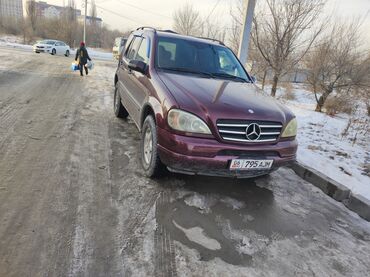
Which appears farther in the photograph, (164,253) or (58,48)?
(58,48)

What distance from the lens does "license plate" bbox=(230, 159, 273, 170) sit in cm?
349

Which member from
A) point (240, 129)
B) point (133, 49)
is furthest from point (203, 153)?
point (133, 49)

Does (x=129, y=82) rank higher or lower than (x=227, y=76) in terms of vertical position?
lower

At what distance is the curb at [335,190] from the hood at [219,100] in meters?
1.26

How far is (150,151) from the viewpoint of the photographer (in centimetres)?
409

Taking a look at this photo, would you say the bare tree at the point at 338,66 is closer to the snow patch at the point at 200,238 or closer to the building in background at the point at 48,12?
the snow patch at the point at 200,238

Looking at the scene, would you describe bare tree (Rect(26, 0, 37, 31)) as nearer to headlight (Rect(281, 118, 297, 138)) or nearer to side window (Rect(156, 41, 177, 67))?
side window (Rect(156, 41, 177, 67))

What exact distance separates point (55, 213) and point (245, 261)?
1.87 metres

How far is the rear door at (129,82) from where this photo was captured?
16.6ft

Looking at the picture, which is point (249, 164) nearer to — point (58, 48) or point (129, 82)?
point (129, 82)

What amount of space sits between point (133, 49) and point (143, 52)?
32.9 inches

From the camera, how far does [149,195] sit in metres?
3.70

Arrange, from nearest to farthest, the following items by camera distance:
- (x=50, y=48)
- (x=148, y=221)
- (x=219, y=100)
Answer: (x=148, y=221)
(x=219, y=100)
(x=50, y=48)

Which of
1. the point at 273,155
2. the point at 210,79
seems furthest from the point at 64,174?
the point at 273,155
